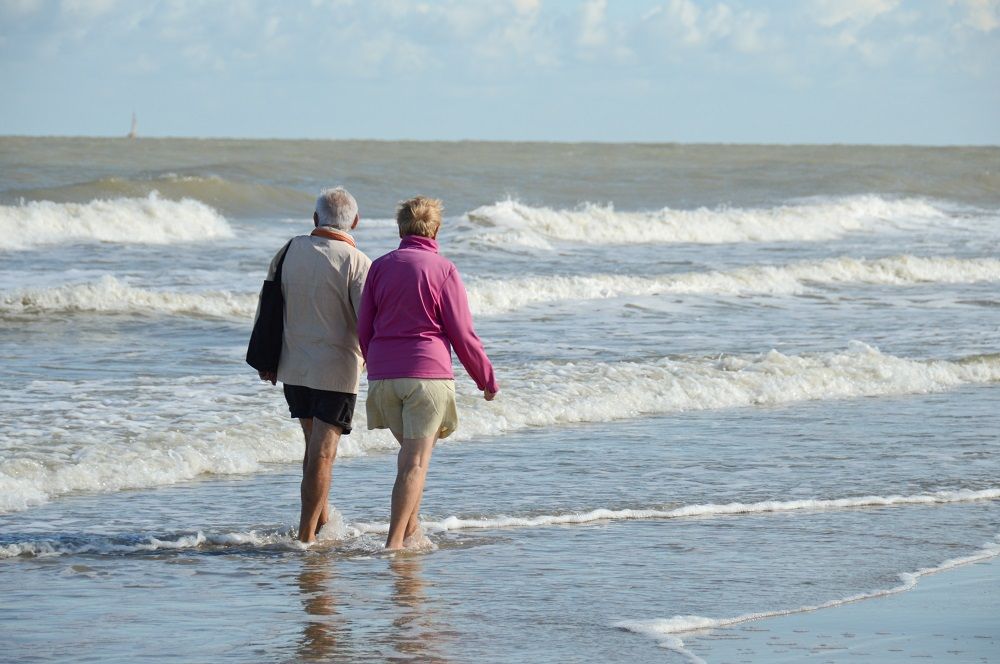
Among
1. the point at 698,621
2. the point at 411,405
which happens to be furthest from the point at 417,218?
the point at 698,621

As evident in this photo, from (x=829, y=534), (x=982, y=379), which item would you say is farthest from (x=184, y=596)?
(x=982, y=379)

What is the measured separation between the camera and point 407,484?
247 inches

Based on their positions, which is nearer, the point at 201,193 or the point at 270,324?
the point at 270,324

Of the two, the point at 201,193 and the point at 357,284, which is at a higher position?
the point at 201,193

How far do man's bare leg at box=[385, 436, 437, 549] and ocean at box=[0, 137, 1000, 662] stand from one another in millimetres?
141

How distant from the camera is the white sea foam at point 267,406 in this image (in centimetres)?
801

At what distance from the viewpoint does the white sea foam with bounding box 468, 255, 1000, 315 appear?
19.0 metres

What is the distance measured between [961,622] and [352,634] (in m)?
2.31

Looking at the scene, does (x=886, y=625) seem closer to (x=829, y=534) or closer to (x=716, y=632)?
(x=716, y=632)

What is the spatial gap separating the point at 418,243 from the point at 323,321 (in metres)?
0.57

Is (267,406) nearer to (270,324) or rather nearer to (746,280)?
(270,324)

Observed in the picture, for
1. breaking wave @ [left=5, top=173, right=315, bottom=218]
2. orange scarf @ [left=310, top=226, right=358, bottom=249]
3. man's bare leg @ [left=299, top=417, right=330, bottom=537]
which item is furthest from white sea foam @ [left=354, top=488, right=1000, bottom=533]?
breaking wave @ [left=5, top=173, right=315, bottom=218]

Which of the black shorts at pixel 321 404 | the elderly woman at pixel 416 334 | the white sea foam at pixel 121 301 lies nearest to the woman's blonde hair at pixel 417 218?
the elderly woman at pixel 416 334

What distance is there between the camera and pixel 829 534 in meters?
6.95
